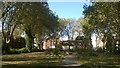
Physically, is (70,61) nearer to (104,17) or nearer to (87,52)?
(87,52)

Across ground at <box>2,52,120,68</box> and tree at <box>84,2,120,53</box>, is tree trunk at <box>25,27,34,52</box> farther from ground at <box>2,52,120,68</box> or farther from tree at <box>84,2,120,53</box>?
tree at <box>84,2,120,53</box>

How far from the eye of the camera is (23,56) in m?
3.91

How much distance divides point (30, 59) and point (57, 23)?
0.80m

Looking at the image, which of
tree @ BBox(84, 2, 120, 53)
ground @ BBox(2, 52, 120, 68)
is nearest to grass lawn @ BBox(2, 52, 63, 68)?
ground @ BBox(2, 52, 120, 68)

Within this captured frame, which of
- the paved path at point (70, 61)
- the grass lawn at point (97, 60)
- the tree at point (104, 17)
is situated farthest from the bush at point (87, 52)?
the tree at point (104, 17)

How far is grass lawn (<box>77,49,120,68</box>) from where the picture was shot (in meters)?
4.00

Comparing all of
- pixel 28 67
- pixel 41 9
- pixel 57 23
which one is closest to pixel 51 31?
pixel 57 23

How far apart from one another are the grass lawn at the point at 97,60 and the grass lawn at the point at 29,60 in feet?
1.34

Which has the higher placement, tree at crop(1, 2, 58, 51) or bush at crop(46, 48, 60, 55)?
tree at crop(1, 2, 58, 51)

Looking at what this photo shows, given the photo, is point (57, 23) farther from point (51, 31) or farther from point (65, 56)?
point (65, 56)

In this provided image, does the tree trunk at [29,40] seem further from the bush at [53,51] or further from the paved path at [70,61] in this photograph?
the paved path at [70,61]

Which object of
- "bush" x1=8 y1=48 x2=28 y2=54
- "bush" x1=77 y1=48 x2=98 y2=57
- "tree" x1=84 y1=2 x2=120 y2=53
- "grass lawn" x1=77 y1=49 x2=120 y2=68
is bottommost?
"grass lawn" x1=77 y1=49 x2=120 y2=68

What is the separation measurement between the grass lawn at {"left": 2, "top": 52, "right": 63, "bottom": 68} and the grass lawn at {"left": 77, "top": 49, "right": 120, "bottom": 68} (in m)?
0.41

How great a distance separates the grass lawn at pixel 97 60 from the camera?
3999mm
